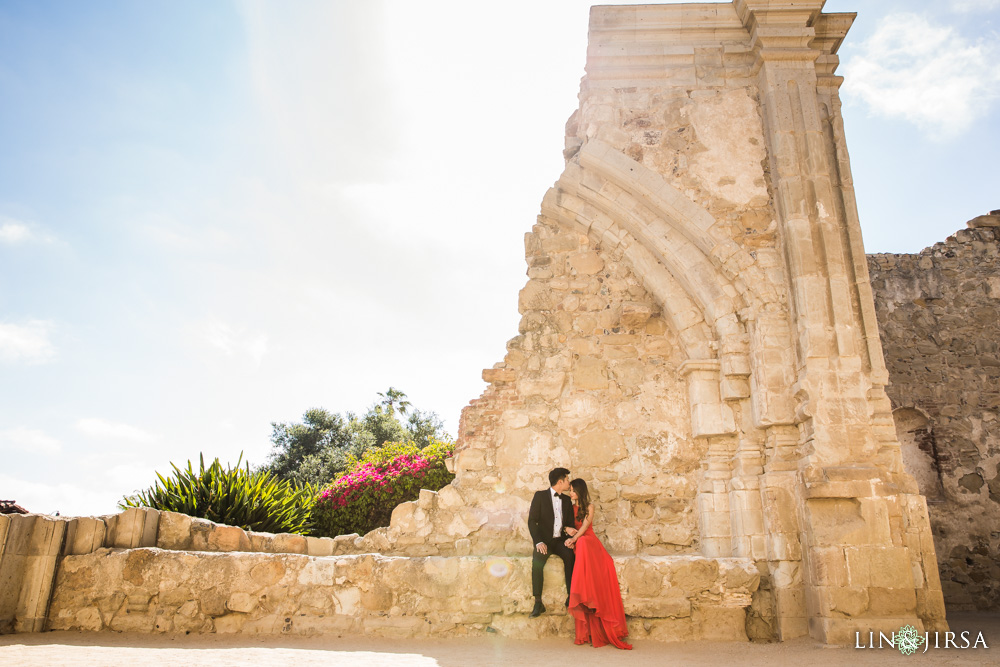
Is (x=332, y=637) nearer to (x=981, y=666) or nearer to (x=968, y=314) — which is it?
(x=981, y=666)

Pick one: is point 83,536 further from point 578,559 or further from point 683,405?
point 683,405

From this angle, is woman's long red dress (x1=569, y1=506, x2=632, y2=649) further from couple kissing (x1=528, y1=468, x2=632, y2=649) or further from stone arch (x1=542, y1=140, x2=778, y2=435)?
stone arch (x1=542, y1=140, x2=778, y2=435)

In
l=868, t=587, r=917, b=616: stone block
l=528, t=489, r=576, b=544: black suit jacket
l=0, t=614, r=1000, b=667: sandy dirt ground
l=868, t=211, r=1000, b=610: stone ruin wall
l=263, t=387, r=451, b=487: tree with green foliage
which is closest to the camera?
l=0, t=614, r=1000, b=667: sandy dirt ground

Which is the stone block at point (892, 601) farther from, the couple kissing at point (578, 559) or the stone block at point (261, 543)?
the stone block at point (261, 543)

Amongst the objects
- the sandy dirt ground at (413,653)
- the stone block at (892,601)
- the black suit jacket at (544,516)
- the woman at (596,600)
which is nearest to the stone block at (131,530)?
the sandy dirt ground at (413,653)

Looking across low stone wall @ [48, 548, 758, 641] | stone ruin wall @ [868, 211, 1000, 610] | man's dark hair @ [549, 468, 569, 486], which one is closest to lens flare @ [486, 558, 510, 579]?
low stone wall @ [48, 548, 758, 641]

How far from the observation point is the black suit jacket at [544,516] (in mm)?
5074

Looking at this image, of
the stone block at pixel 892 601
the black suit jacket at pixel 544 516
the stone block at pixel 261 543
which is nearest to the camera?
the stone block at pixel 892 601

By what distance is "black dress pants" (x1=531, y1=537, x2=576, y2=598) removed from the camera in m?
4.84

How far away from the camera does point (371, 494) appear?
337 inches

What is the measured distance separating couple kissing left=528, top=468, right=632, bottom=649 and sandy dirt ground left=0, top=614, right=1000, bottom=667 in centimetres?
18

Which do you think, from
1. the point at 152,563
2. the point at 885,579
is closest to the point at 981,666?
the point at 885,579

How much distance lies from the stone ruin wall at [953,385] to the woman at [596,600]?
567 cm

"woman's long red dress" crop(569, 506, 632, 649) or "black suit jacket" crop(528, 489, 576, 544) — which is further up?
"black suit jacket" crop(528, 489, 576, 544)
